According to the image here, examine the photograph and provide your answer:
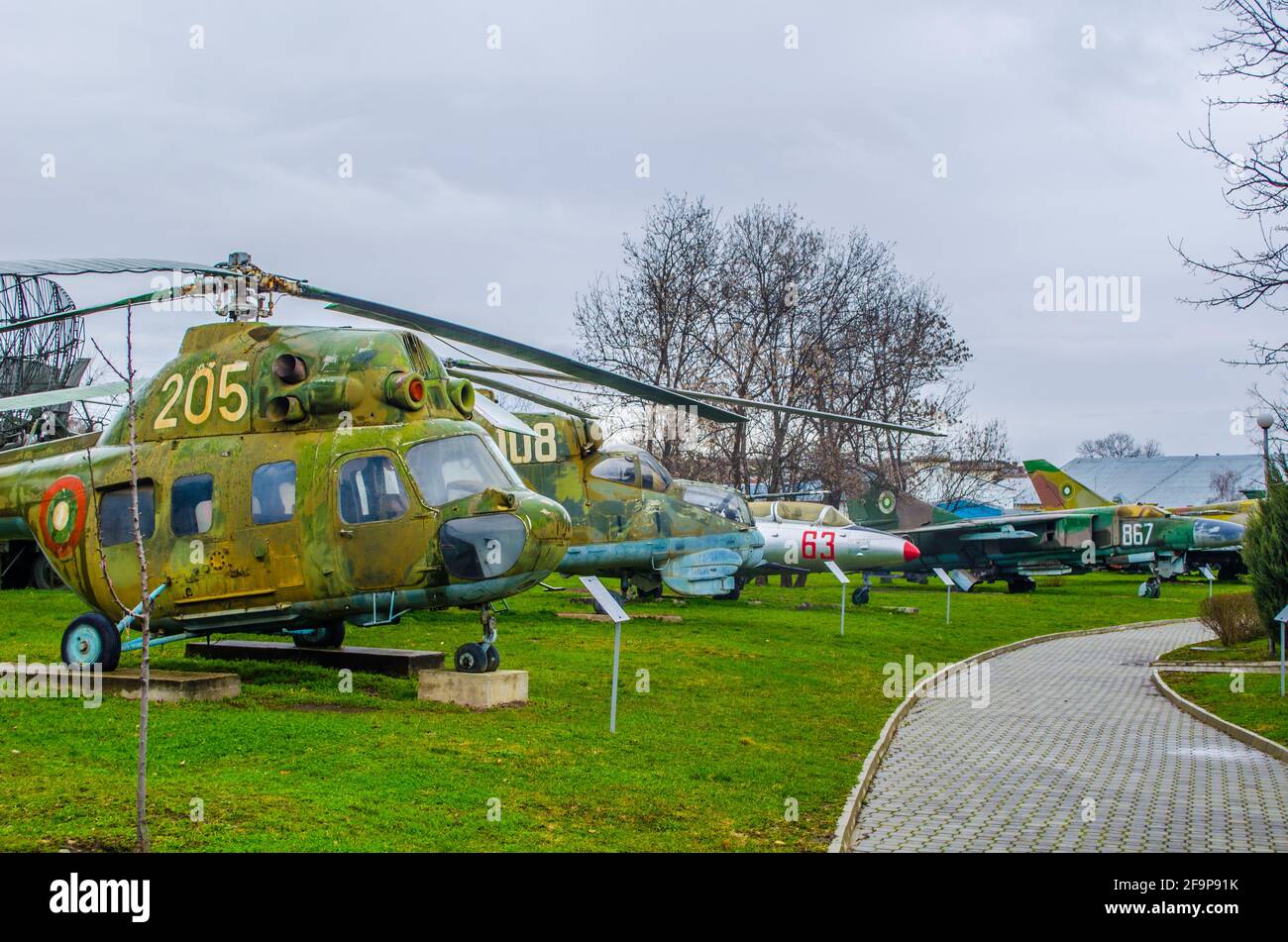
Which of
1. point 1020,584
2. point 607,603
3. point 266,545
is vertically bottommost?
point 1020,584

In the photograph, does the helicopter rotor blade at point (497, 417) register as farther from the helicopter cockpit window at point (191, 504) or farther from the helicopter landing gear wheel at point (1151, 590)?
the helicopter landing gear wheel at point (1151, 590)

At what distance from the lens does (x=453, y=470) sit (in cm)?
1241

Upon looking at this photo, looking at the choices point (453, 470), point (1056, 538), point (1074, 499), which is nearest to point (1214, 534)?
point (1056, 538)

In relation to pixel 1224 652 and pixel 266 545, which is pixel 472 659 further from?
pixel 1224 652

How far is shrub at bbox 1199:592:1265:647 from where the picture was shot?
80.7 feet

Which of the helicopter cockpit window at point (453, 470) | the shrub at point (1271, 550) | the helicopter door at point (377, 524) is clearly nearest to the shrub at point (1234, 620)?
the shrub at point (1271, 550)

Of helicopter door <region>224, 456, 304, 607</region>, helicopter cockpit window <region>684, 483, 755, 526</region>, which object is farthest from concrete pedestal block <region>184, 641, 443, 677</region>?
helicopter cockpit window <region>684, 483, 755, 526</region>

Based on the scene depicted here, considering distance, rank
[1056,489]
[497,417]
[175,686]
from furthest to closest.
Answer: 1. [1056,489]
2. [497,417]
3. [175,686]

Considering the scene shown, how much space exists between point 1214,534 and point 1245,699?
2556 centimetres

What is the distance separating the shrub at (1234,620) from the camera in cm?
2461

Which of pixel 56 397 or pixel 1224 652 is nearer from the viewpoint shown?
pixel 56 397

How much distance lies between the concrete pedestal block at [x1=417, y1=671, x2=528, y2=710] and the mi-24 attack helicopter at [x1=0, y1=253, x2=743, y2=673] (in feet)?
0.98
